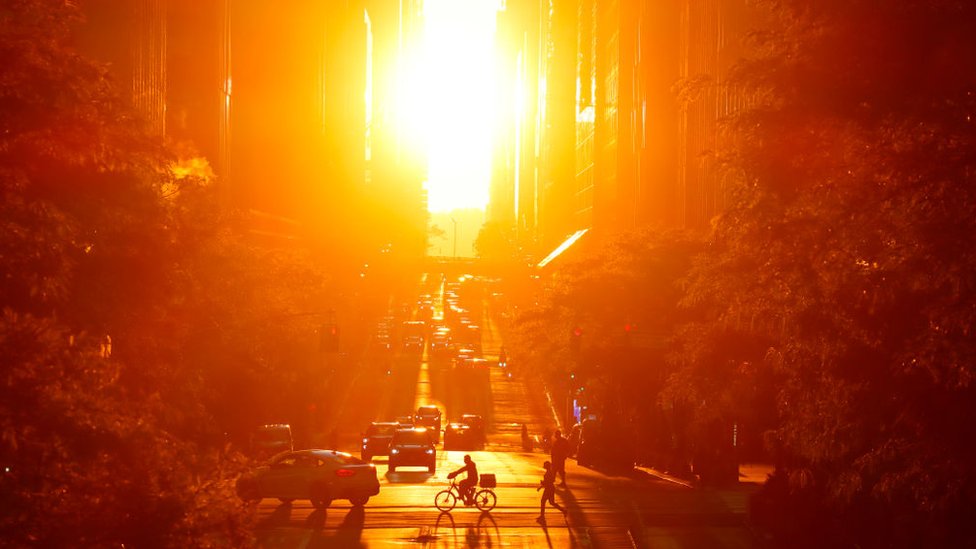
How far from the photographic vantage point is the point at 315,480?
35.2 m

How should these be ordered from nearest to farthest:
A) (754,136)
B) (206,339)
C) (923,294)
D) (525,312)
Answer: (923,294) < (754,136) < (206,339) < (525,312)

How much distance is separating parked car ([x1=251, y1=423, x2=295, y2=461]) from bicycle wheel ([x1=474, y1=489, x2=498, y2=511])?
13.9 m

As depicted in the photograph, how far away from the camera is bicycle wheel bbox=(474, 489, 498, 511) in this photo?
34.8 m

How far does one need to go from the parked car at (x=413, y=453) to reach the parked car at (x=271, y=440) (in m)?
3.84

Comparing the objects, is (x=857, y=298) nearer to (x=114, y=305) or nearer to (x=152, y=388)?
(x=114, y=305)

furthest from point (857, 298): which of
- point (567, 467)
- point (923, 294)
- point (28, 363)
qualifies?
point (567, 467)

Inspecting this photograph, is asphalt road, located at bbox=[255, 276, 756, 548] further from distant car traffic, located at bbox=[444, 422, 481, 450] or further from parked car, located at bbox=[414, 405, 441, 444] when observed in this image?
parked car, located at bbox=[414, 405, 441, 444]

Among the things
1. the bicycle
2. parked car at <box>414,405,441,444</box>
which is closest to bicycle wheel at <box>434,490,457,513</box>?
the bicycle

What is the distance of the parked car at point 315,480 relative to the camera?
34.8 meters

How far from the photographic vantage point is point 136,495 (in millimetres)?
11938

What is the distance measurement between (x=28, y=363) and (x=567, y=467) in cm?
4929

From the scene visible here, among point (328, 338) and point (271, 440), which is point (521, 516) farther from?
point (328, 338)

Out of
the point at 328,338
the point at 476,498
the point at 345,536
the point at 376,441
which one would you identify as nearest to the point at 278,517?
the point at 345,536

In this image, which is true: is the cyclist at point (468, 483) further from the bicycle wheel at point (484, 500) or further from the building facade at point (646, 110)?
the building facade at point (646, 110)
